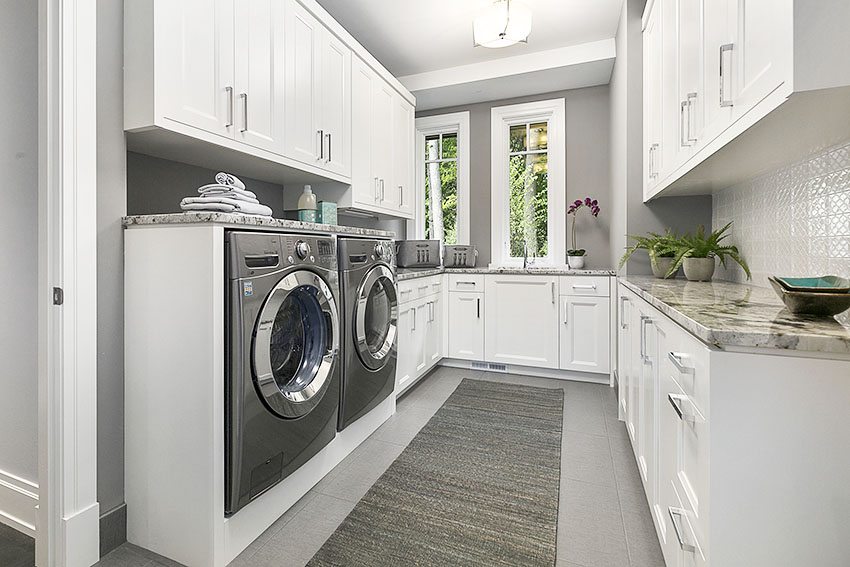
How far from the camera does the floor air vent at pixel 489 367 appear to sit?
375 cm

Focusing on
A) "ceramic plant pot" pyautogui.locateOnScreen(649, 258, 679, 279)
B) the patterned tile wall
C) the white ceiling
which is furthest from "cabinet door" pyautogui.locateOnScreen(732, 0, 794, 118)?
the white ceiling

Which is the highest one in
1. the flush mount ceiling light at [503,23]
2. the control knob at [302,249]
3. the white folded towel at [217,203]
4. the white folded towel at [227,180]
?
the flush mount ceiling light at [503,23]

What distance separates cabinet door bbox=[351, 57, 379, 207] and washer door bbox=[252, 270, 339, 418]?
4.54 feet

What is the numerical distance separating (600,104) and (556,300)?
1.96 metres

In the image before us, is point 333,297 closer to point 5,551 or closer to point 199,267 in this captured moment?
point 199,267

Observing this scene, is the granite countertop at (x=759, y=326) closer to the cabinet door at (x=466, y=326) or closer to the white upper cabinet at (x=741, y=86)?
the white upper cabinet at (x=741, y=86)

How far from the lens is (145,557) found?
145cm

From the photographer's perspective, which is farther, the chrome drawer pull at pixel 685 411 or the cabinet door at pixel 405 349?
the cabinet door at pixel 405 349

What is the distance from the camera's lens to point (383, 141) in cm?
345

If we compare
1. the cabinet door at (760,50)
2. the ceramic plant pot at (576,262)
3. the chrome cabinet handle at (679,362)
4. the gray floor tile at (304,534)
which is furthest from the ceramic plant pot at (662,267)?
the gray floor tile at (304,534)

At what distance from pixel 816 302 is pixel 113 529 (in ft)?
7.23

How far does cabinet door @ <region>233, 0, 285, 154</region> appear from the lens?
1.94 m

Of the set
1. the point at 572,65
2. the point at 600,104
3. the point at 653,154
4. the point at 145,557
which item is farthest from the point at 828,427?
the point at 600,104

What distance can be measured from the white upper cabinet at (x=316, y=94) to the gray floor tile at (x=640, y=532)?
7.70 ft
